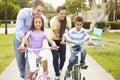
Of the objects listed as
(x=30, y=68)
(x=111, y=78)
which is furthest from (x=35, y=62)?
(x=111, y=78)

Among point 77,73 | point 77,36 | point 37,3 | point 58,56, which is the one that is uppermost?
point 37,3

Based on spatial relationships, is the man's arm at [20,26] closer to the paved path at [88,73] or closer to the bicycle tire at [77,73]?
the bicycle tire at [77,73]

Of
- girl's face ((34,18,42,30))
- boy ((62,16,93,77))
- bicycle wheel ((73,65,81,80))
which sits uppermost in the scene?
girl's face ((34,18,42,30))

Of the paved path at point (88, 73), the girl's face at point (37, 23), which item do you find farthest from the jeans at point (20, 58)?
the paved path at point (88, 73)

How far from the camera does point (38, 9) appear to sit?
22.5 feet

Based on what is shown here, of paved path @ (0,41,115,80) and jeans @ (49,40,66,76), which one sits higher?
jeans @ (49,40,66,76)

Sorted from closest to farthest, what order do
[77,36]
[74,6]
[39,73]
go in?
[39,73]
[77,36]
[74,6]

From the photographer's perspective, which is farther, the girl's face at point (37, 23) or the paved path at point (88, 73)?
the paved path at point (88, 73)

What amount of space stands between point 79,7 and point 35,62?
7534cm

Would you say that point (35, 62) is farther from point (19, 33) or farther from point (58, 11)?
point (58, 11)

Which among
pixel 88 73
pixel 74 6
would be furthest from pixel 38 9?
pixel 74 6

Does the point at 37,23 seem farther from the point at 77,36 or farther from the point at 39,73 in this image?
the point at 77,36

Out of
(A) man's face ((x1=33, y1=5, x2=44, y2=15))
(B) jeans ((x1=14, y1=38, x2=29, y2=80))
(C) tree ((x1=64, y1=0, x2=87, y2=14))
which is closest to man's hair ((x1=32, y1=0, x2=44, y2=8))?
(A) man's face ((x1=33, y1=5, x2=44, y2=15))

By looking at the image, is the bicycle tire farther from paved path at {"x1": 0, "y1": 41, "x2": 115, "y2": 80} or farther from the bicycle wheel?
paved path at {"x1": 0, "y1": 41, "x2": 115, "y2": 80}
